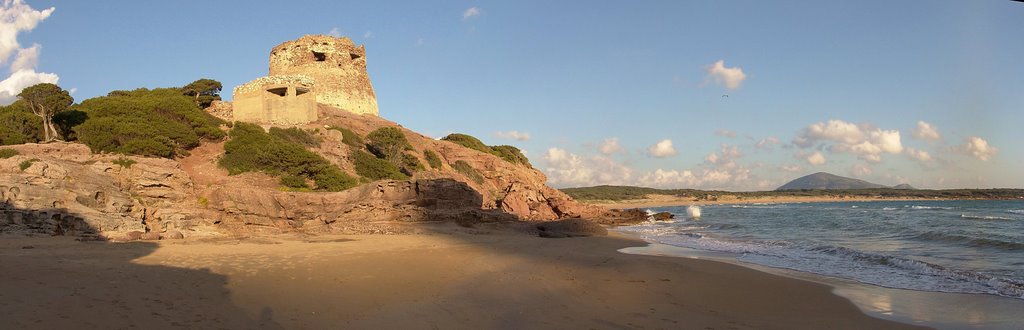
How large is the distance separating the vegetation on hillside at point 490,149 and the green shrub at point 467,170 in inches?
322

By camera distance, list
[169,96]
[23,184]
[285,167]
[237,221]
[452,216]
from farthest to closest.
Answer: [169,96] < [285,167] < [452,216] < [237,221] < [23,184]

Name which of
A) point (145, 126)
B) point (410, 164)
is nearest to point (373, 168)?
point (410, 164)

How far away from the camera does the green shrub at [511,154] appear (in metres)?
45.0

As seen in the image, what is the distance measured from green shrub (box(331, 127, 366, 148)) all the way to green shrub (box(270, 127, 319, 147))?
3.44 m

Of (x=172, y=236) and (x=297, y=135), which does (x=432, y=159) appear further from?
(x=172, y=236)

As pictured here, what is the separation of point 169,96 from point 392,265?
74.6ft

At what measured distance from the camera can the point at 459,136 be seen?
46906mm

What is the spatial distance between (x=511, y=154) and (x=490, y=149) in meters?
2.04

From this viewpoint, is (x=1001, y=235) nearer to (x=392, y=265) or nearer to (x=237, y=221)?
(x=392, y=265)

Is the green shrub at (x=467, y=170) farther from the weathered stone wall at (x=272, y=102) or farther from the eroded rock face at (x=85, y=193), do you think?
the eroded rock face at (x=85, y=193)

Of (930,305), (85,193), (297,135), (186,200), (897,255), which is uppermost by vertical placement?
(297,135)

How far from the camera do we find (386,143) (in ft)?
107

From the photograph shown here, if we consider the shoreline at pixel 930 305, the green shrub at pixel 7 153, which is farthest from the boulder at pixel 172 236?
the shoreline at pixel 930 305

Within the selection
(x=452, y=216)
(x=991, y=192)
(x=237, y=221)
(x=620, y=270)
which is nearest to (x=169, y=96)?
(x=237, y=221)
